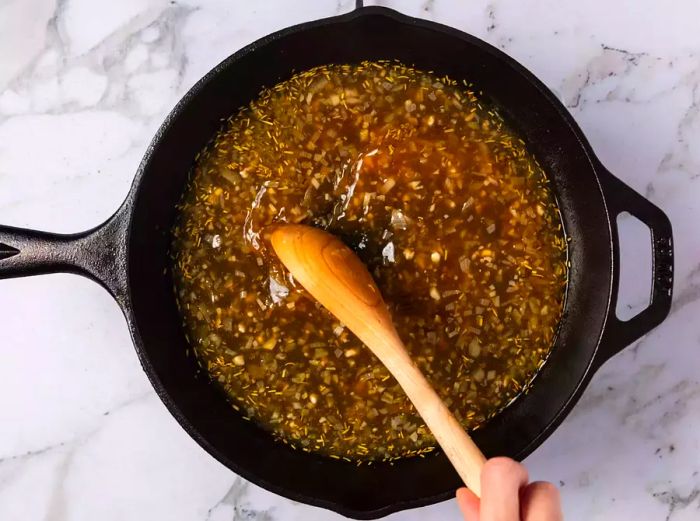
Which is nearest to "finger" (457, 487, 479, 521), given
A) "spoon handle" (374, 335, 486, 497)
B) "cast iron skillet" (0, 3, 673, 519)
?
"spoon handle" (374, 335, 486, 497)

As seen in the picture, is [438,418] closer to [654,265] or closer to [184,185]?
[654,265]

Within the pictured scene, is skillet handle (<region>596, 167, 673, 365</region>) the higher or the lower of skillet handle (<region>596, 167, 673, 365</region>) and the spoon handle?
the higher

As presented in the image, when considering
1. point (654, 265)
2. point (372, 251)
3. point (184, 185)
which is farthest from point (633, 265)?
point (184, 185)

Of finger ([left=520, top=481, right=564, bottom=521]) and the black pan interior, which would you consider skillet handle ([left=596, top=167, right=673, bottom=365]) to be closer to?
the black pan interior

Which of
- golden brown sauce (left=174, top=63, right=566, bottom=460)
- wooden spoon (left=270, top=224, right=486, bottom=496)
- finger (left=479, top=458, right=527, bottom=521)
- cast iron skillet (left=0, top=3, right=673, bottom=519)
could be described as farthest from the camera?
golden brown sauce (left=174, top=63, right=566, bottom=460)

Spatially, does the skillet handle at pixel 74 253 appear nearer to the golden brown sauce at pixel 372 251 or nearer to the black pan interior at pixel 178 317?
the black pan interior at pixel 178 317

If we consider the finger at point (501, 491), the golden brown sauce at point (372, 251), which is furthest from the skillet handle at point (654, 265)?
the finger at point (501, 491)

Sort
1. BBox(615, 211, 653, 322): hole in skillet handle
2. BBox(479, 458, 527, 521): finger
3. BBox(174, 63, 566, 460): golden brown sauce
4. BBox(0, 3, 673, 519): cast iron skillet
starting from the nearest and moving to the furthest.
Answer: BBox(479, 458, 527, 521): finger < BBox(0, 3, 673, 519): cast iron skillet < BBox(174, 63, 566, 460): golden brown sauce < BBox(615, 211, 653, 322): hole in skillet handle
